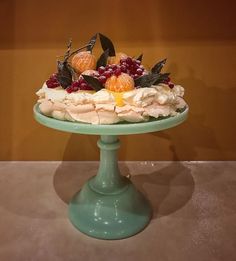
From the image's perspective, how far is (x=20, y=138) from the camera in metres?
1.65

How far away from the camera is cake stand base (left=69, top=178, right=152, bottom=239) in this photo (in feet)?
3.51

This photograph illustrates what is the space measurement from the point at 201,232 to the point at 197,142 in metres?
0.66

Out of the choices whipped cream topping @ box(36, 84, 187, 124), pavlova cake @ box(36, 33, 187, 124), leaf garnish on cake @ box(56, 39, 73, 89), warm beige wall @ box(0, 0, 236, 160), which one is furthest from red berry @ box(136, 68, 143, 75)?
warm beige wall @ box(0, 0, 236, 160)

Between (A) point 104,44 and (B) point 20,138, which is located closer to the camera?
(A) point 104,44

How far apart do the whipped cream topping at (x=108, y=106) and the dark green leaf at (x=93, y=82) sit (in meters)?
0.02

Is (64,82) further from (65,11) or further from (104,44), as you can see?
(65,11)

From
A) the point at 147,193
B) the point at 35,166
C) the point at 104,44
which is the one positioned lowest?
the point at 35,166

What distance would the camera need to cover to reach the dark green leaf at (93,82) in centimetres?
92

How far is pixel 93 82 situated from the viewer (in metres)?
0.92

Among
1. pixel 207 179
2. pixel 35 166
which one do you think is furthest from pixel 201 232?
pixel 35 166

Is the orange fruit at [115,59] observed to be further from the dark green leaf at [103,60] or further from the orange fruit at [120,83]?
the orange fruit at [120,83]

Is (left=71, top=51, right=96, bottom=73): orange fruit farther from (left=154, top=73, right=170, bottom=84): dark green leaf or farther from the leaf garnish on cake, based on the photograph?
(left=154, top=73, right=170, bottom=84): dark green leaf

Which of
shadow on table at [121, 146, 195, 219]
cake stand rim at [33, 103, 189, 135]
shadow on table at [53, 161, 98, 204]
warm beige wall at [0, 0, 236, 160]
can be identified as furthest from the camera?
warm beige wall at [0, 0, 236, 160]

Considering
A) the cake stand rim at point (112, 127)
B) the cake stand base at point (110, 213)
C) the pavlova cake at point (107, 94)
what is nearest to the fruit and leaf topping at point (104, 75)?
the pavlova cake at point (107, 94)
